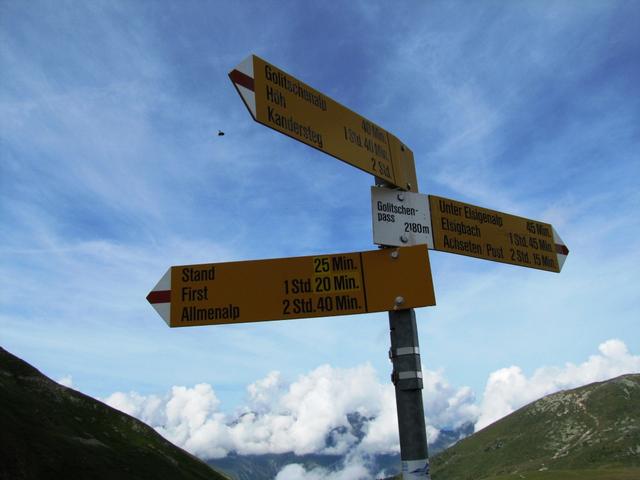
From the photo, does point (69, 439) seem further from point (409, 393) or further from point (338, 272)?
point (409, 393)

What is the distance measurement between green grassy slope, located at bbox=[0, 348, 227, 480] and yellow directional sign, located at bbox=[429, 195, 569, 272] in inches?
3163

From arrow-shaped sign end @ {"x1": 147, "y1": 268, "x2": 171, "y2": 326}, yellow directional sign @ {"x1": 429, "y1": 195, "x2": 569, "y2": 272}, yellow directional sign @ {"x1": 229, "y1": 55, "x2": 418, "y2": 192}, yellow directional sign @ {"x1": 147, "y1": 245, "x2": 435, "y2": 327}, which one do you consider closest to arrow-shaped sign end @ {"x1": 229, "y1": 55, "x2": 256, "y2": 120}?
yellow directional sign @ {"x1": 229, "y1": 55, "x2": 418, "y2": 192}

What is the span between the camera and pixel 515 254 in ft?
26.9

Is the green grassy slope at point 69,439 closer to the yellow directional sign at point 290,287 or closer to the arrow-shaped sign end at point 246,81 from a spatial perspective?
the yellow directional sign at point 290,287

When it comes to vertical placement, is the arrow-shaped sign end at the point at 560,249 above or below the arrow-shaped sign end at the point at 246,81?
below

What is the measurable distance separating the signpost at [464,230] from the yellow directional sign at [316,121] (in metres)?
0.39

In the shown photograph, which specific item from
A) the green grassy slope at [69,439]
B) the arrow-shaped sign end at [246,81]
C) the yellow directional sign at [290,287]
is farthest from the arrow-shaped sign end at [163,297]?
the green grassy slope at [69,439]

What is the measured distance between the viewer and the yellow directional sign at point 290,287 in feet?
21.8

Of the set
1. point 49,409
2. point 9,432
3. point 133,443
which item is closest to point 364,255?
→ point 9,432

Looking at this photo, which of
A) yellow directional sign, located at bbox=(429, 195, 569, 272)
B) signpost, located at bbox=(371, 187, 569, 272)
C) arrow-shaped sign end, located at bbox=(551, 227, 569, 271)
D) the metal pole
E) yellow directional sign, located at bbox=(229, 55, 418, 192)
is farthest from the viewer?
arrow-shaped sign end, located at bbox=(551, 227, 569, 271)

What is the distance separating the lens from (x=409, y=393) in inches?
244

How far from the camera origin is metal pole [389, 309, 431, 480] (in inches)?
236

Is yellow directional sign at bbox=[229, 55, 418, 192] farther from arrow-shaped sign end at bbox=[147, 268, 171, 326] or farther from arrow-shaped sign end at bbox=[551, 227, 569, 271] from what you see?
arrow-shaped sign end at bbox=[551, 227, 569, 271]

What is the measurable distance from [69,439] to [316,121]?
110 metres
